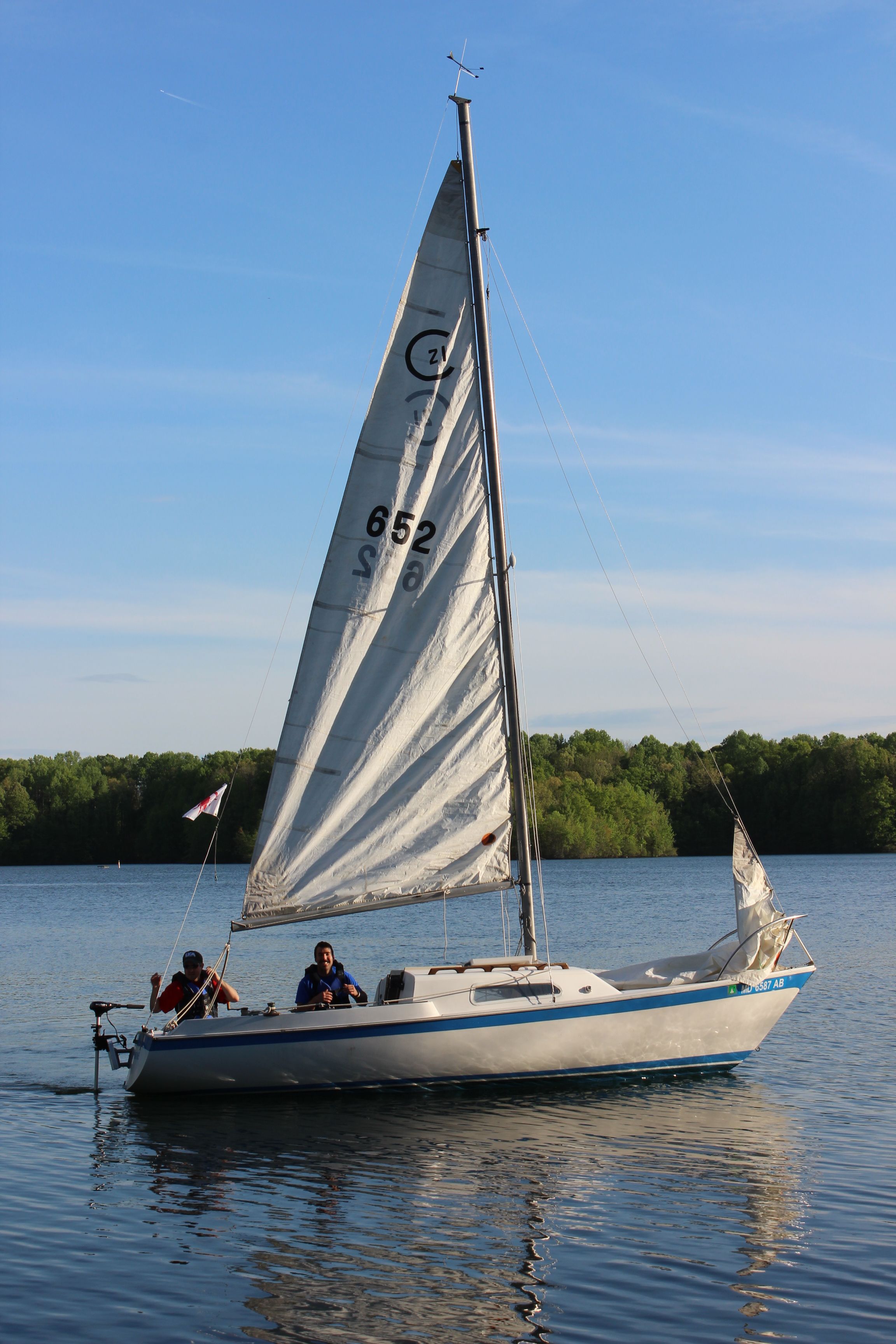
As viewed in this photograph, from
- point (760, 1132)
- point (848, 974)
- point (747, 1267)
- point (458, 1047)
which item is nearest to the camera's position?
point (747, 1267)

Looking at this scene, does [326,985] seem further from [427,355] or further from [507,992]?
[427,355]

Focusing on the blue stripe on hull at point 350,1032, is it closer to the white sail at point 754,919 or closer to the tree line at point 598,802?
the white sail at point 754,919

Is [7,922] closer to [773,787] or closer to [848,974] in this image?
[848,974]

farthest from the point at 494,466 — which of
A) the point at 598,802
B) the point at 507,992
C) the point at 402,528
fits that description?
the point at 598,802

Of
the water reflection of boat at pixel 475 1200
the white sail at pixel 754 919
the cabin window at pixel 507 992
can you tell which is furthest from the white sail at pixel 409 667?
the white sail at pixel 754 919

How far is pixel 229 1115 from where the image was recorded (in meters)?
14.9

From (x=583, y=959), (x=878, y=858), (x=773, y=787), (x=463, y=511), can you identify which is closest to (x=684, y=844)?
(x=773, y=787)

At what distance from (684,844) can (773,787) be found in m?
9.52

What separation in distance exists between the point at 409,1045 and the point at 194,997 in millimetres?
2776

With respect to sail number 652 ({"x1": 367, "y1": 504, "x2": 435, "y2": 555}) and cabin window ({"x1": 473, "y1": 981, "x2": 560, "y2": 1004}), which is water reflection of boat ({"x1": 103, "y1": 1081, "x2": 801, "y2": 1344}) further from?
sail number 652 ({"x1": 367, "y1": 504, "x2": 435, "y2": 555})

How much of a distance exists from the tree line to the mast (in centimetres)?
8150

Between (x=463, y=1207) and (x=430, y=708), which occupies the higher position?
(x=430, y=708)

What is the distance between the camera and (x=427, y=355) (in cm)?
1589

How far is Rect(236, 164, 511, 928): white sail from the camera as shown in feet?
51.2
